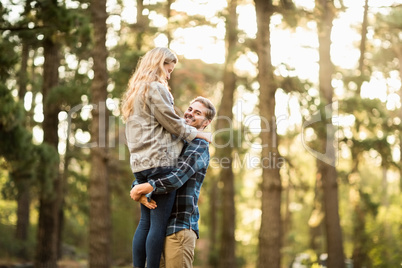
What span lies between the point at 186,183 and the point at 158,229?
357mm

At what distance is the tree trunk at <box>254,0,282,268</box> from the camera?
909 centimetres

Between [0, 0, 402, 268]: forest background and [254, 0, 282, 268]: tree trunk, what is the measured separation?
2 cm

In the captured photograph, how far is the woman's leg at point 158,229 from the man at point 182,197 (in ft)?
0.13

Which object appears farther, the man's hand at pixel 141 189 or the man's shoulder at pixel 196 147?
the man's shoulder at pixel 196 147

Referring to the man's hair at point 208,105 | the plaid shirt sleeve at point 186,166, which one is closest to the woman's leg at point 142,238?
the plaid shirt sleeve at point 186,166

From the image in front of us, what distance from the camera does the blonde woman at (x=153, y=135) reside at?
3469 millimetres

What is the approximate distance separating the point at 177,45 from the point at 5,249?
344 inches

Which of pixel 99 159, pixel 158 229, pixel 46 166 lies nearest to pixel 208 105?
pixel 158 229

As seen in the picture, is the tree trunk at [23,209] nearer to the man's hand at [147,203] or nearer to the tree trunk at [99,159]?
the tree trunk at [99,159]

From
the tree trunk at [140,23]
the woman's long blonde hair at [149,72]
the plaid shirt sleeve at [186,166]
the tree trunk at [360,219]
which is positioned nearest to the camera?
the plaid shirt sleeve at [186,166]

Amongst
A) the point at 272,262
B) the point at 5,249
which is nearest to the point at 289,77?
the point at 272,262

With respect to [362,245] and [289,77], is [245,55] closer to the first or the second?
[289,77]

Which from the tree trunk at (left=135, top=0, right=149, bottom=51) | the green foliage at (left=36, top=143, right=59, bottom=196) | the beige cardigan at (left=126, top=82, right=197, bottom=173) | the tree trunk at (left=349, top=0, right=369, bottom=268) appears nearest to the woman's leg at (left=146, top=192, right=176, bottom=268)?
the beige cardigan at (left=126, top=82, right=197, bottom=173)

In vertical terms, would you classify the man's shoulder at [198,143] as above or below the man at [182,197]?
above
